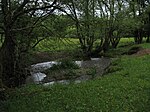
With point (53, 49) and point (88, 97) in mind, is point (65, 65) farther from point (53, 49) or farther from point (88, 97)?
point (88, 97)

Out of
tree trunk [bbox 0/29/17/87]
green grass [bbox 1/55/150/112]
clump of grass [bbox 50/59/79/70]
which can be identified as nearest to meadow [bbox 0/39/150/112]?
green grass [bbox 1/55/150/112]

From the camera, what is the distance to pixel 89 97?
14227 mm

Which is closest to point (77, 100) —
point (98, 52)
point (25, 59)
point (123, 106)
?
point (123, 106)

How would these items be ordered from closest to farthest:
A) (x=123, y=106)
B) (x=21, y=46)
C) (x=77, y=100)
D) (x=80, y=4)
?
(x=123, y=106) < (x=77, y=100) < (x=80, y=4) < (x=21, y=46)

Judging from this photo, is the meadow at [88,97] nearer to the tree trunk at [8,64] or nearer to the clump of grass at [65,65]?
the tree trunk at [8,64]

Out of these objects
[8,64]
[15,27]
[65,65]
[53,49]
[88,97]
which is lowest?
[65,65]

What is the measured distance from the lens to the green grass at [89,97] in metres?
12.9

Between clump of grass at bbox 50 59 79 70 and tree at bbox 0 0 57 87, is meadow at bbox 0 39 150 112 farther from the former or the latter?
clump of grass at bbox 50 59 79 70

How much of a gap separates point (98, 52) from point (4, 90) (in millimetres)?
30301

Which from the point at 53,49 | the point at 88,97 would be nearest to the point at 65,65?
the point at 53,49

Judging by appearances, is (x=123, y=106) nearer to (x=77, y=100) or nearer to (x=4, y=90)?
(x=77, y=100)

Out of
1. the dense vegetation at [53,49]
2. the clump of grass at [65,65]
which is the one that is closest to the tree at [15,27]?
the dense vegetation at [53,49]

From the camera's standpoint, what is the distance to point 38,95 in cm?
1537

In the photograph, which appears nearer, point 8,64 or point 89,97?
Answer: point 89,97
